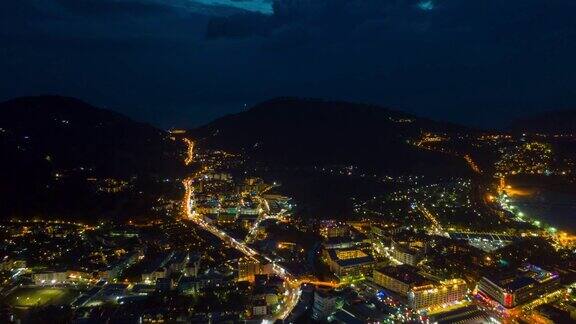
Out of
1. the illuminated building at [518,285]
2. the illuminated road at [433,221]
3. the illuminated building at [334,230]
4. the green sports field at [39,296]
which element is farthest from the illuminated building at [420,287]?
the green sports field at [39,296]

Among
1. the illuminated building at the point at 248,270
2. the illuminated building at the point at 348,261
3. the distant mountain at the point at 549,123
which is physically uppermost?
the distant mountain at the point at 549,123

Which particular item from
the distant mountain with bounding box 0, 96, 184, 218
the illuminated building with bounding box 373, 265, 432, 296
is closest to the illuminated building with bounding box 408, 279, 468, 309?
the illuminated building with bounding box 373, 265, 432, 296

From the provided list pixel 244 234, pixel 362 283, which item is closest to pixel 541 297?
pixel 362 283

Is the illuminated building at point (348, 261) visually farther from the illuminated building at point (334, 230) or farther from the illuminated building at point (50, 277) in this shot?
the illuminated building at point (50, 277)

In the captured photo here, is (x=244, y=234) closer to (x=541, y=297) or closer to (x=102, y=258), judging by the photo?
(x=102, y=258)

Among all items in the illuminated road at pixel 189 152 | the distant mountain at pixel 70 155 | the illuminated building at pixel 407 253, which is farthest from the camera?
the illuminated road at pixel 189 152

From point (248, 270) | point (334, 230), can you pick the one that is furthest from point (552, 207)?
point (248, 270)

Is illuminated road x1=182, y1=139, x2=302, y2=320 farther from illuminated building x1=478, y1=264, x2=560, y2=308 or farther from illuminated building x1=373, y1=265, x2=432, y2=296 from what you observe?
illuminated building x1=478, y1=264, x2=560, y2=308
